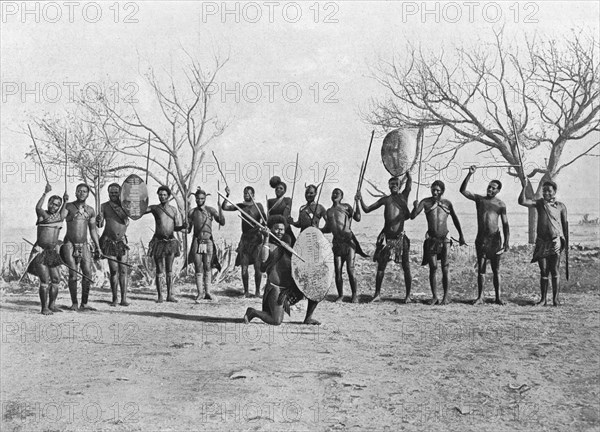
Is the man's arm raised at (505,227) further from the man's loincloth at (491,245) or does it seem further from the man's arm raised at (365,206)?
the man's arm raised at (365,206)

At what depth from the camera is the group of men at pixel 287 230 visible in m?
9.34

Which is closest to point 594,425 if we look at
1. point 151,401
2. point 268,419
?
point 268,419

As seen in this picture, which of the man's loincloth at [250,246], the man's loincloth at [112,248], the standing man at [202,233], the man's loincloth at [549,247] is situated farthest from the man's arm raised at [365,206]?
the man's loincloth at [112,248]

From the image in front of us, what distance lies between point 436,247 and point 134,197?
4371mm

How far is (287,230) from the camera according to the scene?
9.00 metres

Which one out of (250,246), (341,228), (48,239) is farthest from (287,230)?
(48,239)

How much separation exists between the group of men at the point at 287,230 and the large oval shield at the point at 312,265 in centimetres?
55

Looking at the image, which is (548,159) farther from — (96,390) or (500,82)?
(96,390)

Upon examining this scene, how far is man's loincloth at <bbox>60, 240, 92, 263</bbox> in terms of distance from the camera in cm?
937

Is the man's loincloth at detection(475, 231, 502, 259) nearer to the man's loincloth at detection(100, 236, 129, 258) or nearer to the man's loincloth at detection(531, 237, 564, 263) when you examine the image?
the man's loincloth at detection(531, 237, 564, 263)

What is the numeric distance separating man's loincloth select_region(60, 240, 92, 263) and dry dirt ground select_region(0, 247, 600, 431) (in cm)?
78

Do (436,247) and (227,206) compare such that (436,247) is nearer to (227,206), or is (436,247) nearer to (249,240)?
(249,240)

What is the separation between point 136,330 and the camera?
8.87 m

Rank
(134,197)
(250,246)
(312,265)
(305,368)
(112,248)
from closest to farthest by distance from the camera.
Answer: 1. (305,368)
2. (312,265)
3. (112,248)
4. (134,197)
5. (250,246)
